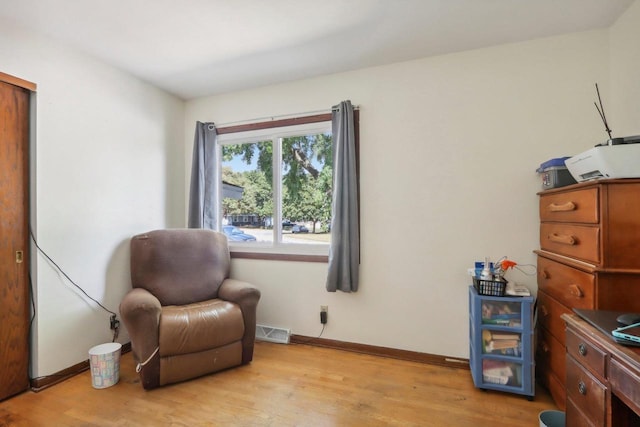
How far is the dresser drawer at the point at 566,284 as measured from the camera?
1.43 metres

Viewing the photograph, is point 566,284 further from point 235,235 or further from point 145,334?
point 235,235

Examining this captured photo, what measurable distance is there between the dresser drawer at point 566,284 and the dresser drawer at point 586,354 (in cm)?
38

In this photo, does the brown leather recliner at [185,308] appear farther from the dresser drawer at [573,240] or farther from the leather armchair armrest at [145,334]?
the dresser drawer at [573,240]

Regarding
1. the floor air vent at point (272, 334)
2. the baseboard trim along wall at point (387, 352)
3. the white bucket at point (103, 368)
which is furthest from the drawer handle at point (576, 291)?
the white bucket at point (103, 368)

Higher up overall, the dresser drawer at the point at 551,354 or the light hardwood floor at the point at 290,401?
the dresser drawer at the point at 551,354

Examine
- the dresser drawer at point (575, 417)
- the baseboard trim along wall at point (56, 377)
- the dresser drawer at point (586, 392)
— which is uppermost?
the dresser drawer at point (586, 392)

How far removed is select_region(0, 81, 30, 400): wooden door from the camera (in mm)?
1827

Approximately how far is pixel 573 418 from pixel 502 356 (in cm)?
78

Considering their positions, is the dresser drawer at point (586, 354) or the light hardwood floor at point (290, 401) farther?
the light hardwood floor at point (290, 401)

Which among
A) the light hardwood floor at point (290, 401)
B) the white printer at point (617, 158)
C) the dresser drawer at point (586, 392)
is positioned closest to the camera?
the dresser drawer at point (586, 392)

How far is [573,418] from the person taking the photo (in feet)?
3.71

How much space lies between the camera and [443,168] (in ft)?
7.59

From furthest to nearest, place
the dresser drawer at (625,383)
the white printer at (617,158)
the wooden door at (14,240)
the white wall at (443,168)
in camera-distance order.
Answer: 1. the white wall at (443,168)
2. the wooden door at (14,240)
3. the white printer at (617,158)
4. the dresser drawer at (625,383)

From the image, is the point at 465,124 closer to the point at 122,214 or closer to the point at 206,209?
the point at 206,209
